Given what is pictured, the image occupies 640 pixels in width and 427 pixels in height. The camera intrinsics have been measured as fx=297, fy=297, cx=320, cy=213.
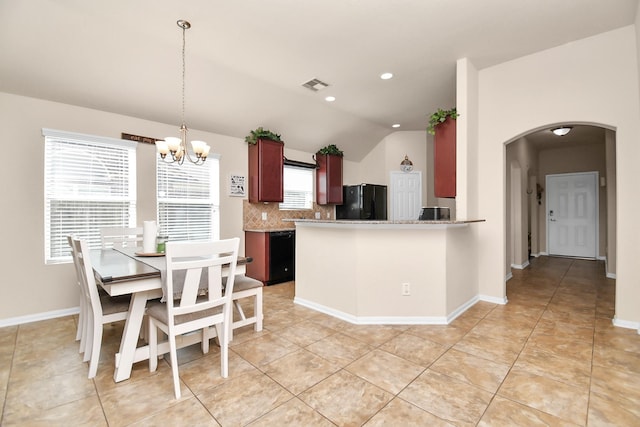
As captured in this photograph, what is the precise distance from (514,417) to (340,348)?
4.03ft

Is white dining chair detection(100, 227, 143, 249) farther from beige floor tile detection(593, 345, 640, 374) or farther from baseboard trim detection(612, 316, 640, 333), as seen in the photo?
baseboard trim detection(612, 316, 640, 333)

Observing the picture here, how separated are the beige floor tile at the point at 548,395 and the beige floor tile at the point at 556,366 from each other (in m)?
0.07

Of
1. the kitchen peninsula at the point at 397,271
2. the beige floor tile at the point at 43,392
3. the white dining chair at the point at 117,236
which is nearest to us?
the beige floor tile at the point at 43,392

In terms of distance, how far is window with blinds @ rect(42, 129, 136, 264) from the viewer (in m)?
3.27

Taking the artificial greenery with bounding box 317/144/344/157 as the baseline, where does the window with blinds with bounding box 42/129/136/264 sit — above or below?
below

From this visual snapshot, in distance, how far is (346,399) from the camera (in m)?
1.79

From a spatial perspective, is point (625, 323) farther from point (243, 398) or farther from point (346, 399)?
point (243, 398)

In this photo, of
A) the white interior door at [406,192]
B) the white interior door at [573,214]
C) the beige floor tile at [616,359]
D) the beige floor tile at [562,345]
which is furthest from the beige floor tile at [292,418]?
the white interior door at [573,214]

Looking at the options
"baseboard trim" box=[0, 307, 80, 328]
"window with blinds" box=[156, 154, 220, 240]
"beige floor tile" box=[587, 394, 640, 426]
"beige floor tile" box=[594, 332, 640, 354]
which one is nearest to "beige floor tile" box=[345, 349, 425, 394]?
"beige floor tile" box=[587, 394, 640, 426]

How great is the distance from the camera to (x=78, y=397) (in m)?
1.82

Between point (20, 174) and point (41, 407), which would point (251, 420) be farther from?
point (20, 174)

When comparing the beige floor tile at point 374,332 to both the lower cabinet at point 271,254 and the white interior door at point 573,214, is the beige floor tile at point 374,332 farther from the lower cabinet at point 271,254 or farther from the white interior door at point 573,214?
the white interior door at point 573,214

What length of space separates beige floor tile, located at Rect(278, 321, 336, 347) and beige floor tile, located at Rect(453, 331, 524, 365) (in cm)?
115

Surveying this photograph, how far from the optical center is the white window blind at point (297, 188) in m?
5.61
